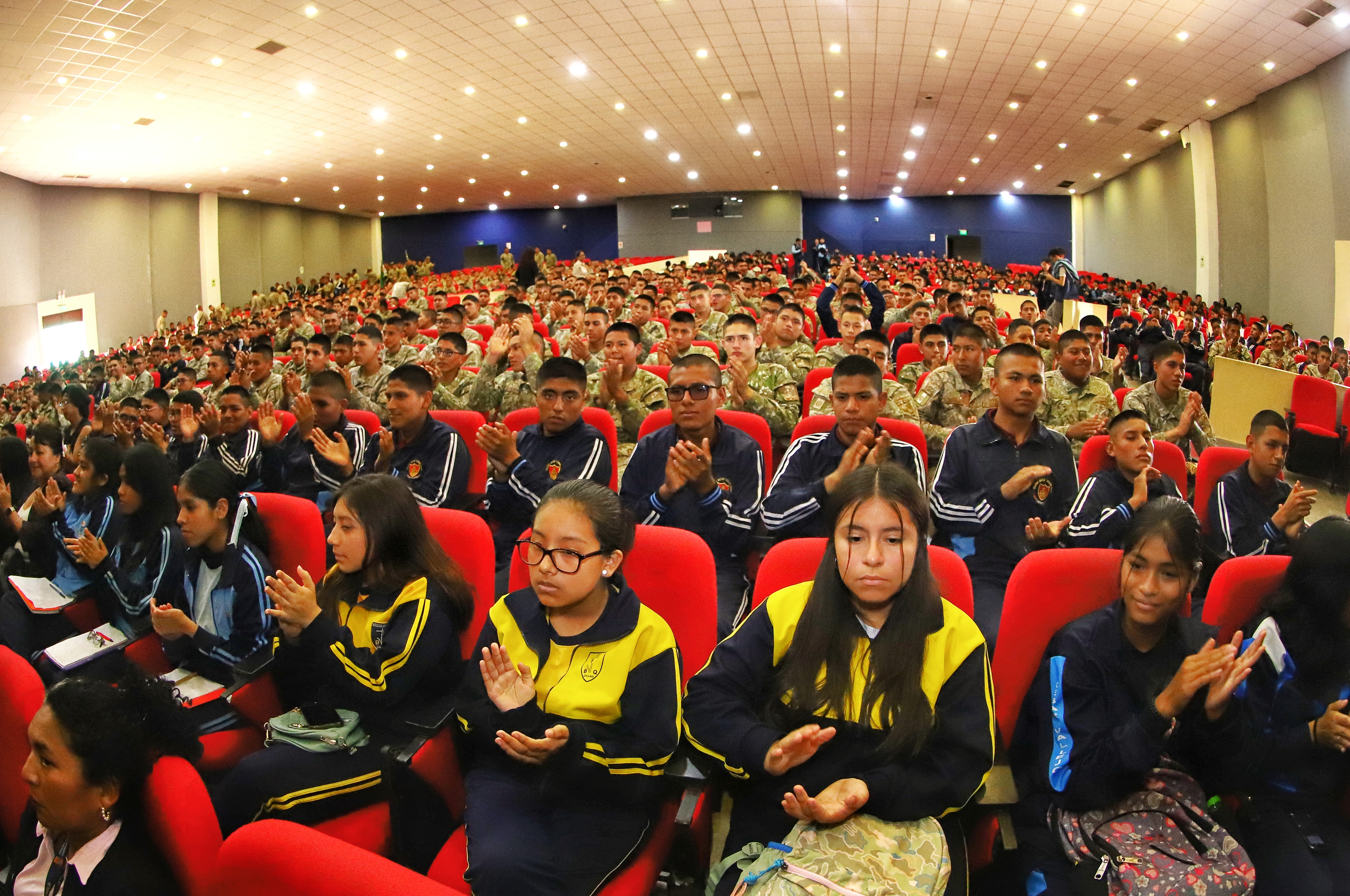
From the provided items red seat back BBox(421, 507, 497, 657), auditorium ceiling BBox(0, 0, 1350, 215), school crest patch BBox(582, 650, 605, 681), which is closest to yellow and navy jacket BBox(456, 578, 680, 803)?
school crest patch BBox(582, 650, 605, 681)

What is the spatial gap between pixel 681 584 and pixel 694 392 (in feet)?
3.25

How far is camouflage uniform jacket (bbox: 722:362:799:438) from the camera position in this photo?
4.41 meters

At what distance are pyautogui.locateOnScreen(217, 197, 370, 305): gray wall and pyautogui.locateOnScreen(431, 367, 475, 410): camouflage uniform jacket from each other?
19.8 m

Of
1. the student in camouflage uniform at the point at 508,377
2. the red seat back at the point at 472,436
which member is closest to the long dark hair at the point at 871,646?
the red seat back at the point at 472,436

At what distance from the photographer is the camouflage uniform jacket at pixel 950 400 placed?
14.4ft

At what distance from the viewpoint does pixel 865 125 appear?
15648mm

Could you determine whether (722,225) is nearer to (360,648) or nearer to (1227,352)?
(1227,352)

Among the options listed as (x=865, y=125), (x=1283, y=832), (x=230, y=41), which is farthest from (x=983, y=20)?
(x=1283, y=832)

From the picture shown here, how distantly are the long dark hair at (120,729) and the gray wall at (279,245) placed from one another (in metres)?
23.3

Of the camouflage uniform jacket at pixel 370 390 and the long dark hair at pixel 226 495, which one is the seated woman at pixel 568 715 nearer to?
the long dark hair at pixel 226 495

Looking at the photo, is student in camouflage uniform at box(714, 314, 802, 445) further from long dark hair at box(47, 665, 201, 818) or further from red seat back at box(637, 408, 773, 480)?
long dark hair at box(47, 665, 201, 818)

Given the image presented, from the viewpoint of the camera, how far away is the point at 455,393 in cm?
517

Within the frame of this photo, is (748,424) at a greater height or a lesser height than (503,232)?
lesser

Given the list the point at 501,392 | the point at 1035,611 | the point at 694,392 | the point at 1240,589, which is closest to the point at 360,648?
the point at 694,392
